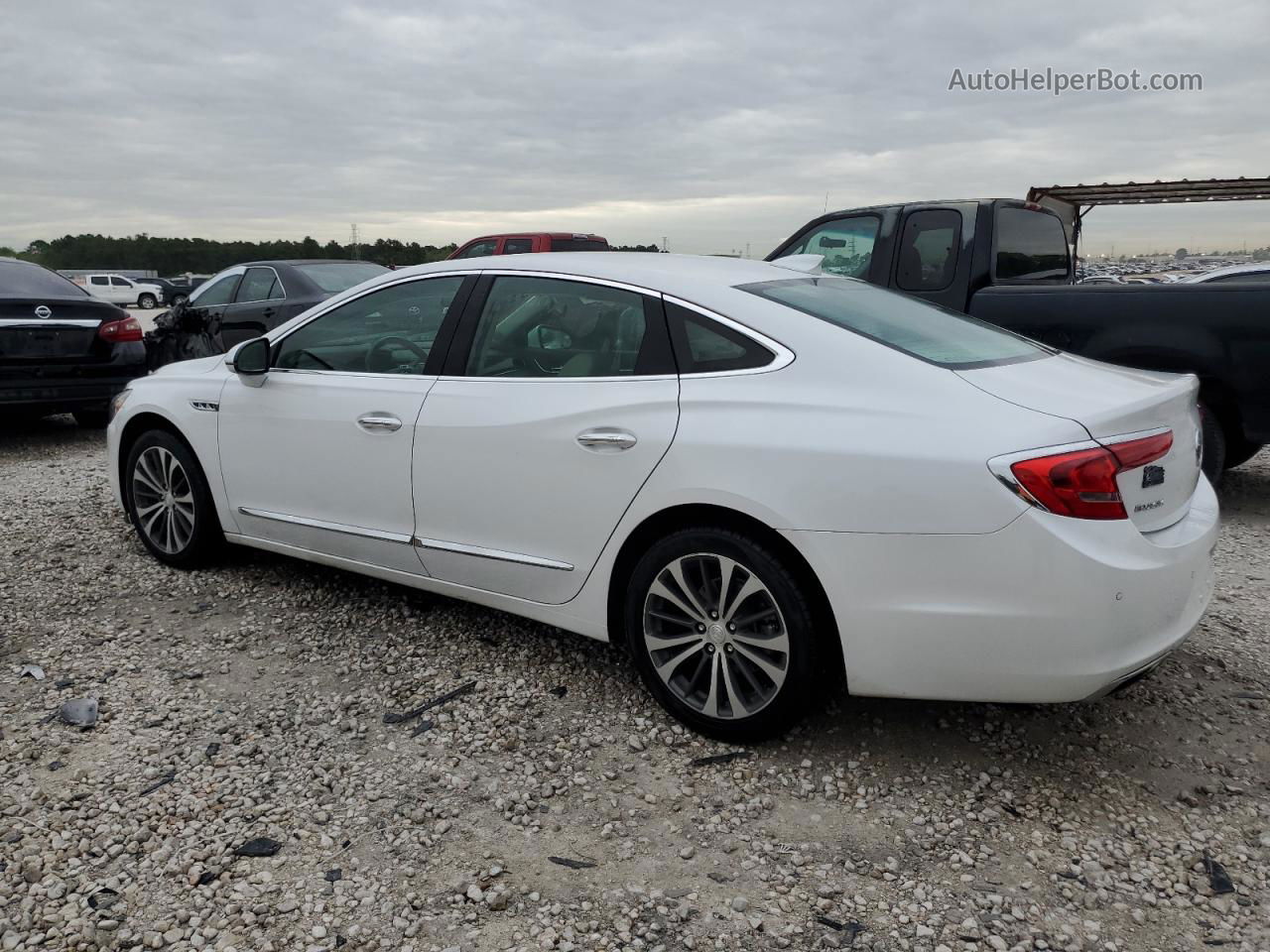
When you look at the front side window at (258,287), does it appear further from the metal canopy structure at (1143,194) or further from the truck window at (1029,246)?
the metal canopy structure at (1143,194)

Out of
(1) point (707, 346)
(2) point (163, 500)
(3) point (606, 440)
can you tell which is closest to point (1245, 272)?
(1) point (707, 346)

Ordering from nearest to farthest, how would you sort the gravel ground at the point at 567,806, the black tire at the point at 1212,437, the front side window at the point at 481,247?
the gravel ground at the point at 567,806, the black tire at the point at 1212,437, the front side window at the point at 481,247

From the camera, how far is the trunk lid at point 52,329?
8031mm

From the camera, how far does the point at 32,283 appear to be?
8547mm

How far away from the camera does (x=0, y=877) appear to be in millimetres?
2576

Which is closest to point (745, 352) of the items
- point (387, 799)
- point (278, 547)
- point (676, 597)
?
point (676, 597)

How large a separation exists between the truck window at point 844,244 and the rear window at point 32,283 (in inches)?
249

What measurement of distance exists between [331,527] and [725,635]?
1.86 metres

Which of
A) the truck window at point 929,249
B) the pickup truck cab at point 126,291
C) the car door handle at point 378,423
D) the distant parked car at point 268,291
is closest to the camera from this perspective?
the car door handle at point 378,423

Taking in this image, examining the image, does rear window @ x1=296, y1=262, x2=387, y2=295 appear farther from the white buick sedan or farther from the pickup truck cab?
the pickup truck cab

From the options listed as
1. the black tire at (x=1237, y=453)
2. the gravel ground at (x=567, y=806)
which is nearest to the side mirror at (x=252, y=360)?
the gravel ground at (x=567, y=806)

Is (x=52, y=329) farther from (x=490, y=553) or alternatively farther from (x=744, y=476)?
(x=744, y=476)

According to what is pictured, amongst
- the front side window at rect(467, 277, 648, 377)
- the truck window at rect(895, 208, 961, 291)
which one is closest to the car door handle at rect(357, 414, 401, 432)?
the front side window at rect(467, 277, 648, 377)

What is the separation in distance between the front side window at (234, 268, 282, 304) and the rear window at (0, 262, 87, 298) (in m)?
1.55
